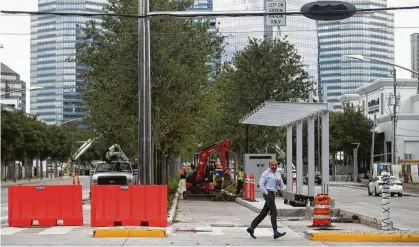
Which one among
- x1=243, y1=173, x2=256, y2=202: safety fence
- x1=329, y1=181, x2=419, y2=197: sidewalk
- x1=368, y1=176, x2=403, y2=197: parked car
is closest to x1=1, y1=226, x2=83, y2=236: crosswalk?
x1=243, y1=173, x2=256, y2=202: safety fence

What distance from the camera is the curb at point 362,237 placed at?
57.0ft

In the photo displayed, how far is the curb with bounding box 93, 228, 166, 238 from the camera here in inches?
701

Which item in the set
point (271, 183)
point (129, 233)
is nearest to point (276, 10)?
point (271, 183)

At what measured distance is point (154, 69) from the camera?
31844mm

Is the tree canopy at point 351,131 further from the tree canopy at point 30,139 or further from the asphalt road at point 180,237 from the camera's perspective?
the asphalt road at point 180,237

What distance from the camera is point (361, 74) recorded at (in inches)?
4668

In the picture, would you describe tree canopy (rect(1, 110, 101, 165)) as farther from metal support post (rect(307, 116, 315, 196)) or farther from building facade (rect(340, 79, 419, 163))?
metal support post (rect(307, 116, 315, 196))

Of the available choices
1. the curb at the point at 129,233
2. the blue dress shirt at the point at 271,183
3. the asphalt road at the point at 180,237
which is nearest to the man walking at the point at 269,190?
the blue dress shirt at the point at 271,183

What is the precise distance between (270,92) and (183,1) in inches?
601

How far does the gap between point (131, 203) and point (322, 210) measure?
5006 mm

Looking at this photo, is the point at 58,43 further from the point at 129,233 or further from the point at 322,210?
the point at 129,233

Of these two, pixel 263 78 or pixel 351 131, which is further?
pixel 351 131

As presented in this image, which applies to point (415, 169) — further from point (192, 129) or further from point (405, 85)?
point (192, 129)

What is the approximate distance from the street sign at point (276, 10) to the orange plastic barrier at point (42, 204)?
6919mm
